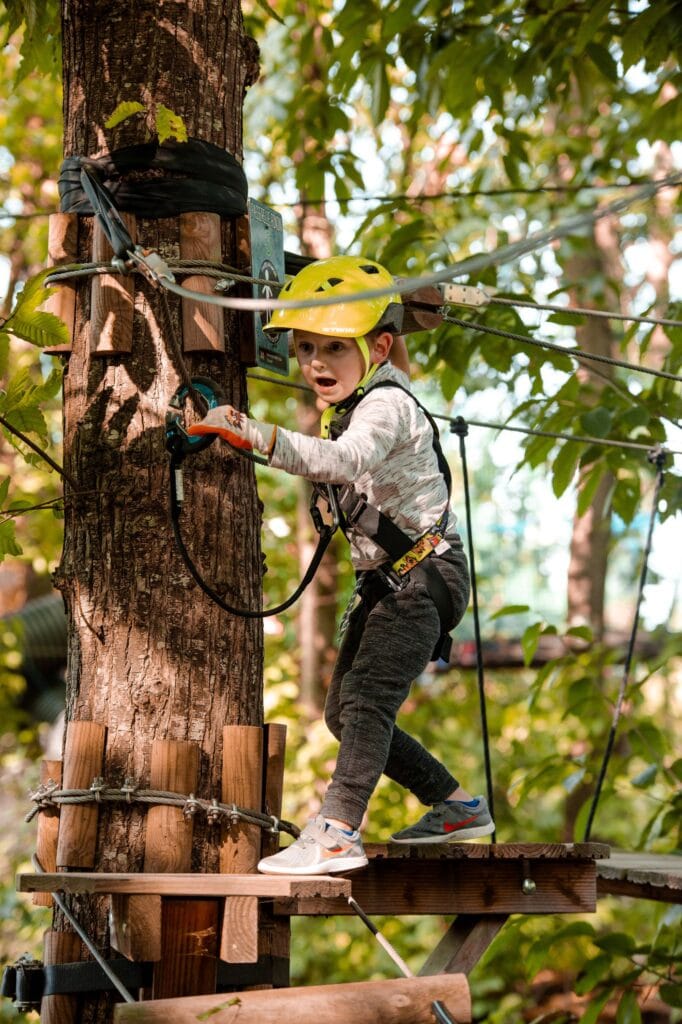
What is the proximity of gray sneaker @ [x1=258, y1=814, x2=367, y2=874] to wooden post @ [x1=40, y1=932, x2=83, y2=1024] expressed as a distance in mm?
343

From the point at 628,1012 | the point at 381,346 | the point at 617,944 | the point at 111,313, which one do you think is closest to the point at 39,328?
the point at 111,313

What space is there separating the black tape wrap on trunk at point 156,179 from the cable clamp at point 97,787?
109 cm

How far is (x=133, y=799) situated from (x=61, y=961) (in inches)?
11.8

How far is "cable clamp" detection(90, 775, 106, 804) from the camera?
1.96m

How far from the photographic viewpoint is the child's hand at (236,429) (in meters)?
1.90

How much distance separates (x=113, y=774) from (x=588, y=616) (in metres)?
5.80

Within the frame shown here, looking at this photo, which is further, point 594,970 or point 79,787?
point 594,970

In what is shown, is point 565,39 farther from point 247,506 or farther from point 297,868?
point 297,868

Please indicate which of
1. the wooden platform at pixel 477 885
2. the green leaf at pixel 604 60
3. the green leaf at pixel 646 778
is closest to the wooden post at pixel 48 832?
the wooden platform at pixel 477 885

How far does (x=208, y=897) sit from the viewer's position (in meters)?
1.91

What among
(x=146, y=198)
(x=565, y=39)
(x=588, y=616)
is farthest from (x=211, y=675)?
(x=588, y=616)

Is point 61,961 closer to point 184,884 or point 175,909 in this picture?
point 175,909

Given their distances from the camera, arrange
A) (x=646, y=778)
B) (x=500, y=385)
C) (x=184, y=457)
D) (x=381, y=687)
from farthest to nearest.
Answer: (x=500, y=385) → (x=646, y=778) → (x=381, y=687) → (x=184, y=457)

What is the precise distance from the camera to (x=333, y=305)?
7.36 ft
